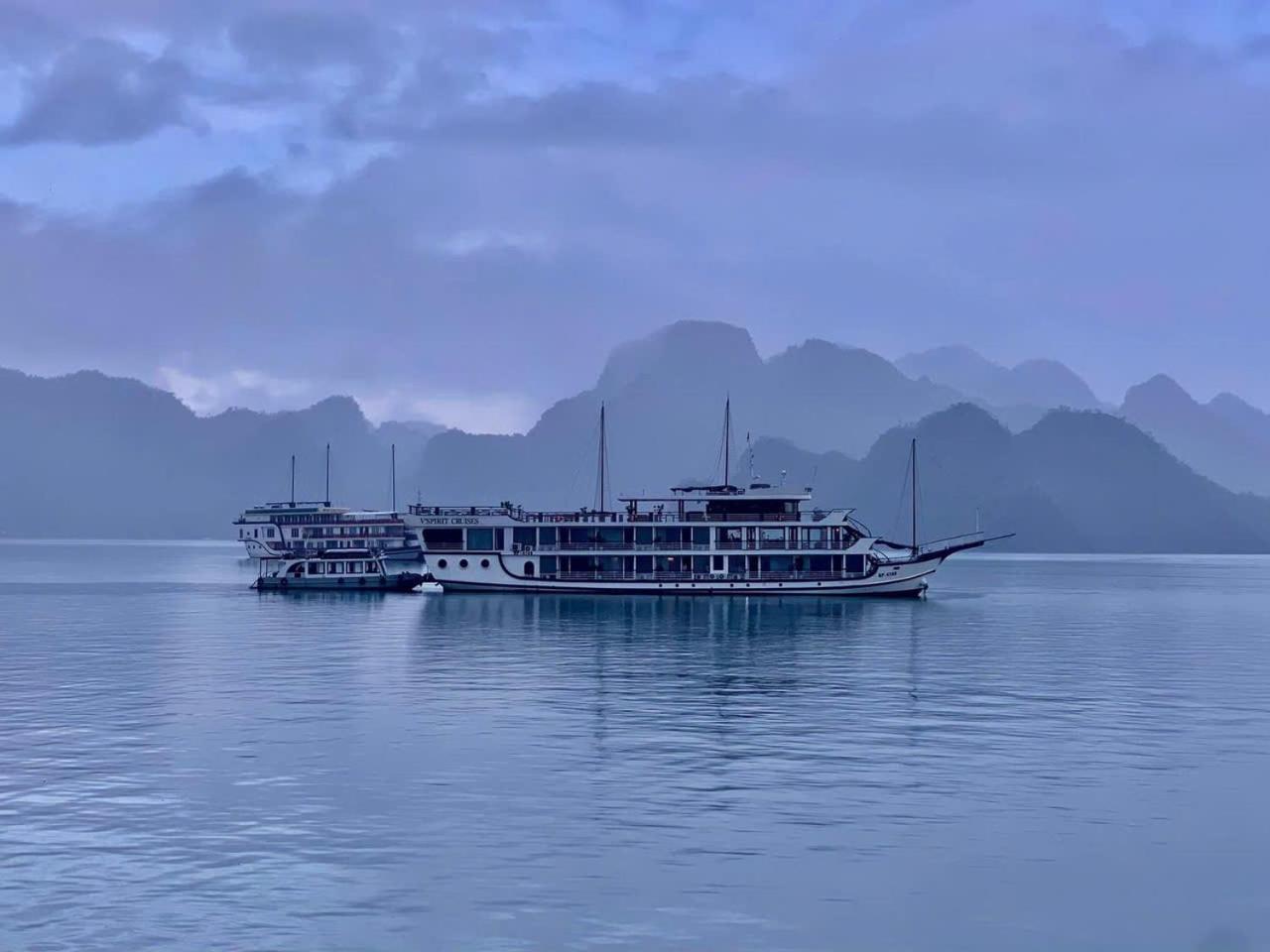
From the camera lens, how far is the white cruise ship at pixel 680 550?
115 meters

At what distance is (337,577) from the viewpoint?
441 feet

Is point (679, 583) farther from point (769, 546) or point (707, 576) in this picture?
point (769, 546)

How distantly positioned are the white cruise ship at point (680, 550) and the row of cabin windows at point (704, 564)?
0.08m

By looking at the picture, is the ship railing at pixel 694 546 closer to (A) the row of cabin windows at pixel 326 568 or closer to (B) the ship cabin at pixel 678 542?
(B) the ship cabin at pixel 678 542

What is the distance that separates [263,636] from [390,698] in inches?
1273

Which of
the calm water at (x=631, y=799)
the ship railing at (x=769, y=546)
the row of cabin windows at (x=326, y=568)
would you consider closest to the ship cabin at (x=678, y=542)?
the ship railing at (x=769, y=546)

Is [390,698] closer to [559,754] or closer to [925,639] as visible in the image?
[559,754]

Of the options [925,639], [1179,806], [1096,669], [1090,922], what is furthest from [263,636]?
[1090,922]

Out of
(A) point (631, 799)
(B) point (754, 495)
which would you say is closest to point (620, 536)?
(B) point (754, 495)

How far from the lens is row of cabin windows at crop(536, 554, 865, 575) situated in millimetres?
115812

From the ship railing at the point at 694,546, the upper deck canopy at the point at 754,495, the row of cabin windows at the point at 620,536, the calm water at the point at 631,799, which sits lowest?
the calm water at the point at 631,799

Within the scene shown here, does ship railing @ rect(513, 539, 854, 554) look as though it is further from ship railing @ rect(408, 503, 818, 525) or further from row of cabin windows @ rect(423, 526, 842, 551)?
ship railing @ rect(408, 503, 818, 525)

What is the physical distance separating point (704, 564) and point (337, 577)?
37273 millimetres

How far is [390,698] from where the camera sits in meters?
55.1
